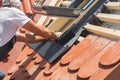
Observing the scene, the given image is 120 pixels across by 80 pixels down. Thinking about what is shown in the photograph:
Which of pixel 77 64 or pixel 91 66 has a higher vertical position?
pixel 91 66

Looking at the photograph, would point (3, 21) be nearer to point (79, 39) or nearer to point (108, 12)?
point (79, 39)

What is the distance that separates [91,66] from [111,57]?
0.75 ft

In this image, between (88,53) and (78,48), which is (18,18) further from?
(88,53)

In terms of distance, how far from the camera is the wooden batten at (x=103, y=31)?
2.71 metres

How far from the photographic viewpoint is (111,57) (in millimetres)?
2311

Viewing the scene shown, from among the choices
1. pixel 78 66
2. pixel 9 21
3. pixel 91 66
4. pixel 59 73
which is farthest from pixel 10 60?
pixel 91 66

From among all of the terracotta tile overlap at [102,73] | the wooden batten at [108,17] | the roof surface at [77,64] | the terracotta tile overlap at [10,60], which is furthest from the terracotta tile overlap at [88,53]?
the terracotta tile overlap at [10,60]

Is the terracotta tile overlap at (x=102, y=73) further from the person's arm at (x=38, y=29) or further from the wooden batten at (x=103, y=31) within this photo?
the person's arm at (x=38, y=29)

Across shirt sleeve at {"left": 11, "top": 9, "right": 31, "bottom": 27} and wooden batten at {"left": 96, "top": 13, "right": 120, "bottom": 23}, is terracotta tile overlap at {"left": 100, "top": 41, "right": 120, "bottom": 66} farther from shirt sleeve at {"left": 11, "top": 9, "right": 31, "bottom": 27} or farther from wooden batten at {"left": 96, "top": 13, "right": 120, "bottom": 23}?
shirt sleeve at {"left": 11, "top": 9, "right": 31, "bottom": 27}

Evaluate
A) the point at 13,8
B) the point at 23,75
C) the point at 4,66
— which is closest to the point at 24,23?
the point at 13,8

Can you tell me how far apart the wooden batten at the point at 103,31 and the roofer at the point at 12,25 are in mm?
389

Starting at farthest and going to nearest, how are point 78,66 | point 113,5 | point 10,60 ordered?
point 10,60, point 113,5, point 78,66

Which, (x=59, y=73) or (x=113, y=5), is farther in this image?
(x=113, y=5)

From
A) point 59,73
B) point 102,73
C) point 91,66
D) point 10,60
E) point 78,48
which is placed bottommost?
point 10,60
